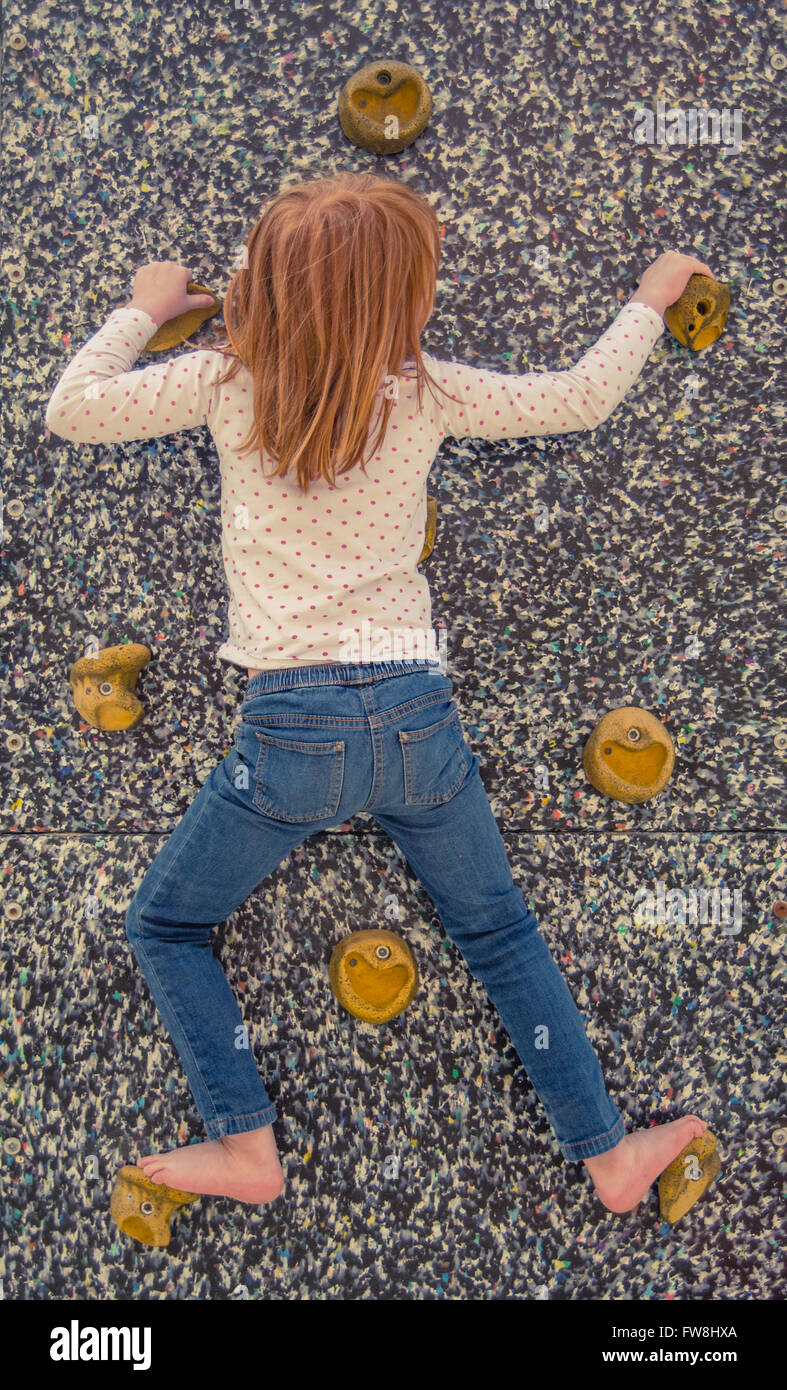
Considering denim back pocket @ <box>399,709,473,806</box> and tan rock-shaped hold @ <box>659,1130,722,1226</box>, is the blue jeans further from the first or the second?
tan rock-shaped hold @ <box>659,1130,722,1226</box>

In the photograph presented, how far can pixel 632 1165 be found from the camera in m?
0.94

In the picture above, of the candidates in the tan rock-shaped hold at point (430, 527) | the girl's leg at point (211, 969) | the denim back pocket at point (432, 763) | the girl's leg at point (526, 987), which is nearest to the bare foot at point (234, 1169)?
the girl's leg at point (211, 969)

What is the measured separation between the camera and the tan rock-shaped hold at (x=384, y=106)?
98 centimetres

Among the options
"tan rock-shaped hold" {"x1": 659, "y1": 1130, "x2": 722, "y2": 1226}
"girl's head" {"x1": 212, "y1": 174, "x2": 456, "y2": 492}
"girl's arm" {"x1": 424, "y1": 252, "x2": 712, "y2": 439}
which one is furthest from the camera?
"tan rock-shaped hold" {"x1": 659, "y1": 1130, "x2": 722, "y2": 1226}

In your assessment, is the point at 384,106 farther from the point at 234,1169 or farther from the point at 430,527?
the point at 234,1169

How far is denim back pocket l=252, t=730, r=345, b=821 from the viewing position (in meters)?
0.81

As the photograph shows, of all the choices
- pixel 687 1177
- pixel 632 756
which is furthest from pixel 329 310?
pixel 687 1177

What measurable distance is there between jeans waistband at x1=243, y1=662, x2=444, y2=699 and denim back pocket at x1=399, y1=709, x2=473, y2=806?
0.05 metres

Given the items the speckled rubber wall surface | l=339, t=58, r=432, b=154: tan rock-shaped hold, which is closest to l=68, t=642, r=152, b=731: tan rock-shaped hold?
the speckled rubber wall surface

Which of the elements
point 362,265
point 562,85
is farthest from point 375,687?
point 562,85

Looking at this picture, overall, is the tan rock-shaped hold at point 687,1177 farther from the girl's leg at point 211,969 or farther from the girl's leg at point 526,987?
the girl's leg at point 211,969

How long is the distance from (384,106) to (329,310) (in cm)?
39

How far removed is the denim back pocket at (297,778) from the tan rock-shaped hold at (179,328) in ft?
1.54

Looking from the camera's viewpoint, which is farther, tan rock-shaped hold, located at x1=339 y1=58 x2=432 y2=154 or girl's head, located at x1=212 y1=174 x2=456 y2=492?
tan rock-shaped hold, located at x1=339 y1=58 x2=432 y2=154
